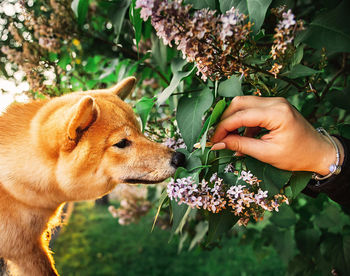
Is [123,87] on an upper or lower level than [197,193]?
upper

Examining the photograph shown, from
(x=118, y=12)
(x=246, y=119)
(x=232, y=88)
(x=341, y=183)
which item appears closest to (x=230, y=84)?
(x=232, y=88)

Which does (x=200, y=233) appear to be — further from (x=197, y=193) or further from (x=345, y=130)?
(x=197, y=193)

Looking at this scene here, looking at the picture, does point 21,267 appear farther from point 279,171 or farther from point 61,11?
point 61,11

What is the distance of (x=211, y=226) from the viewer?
3.30 feet

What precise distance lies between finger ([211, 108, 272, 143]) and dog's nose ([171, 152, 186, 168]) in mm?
166

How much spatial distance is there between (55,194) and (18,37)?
88cm

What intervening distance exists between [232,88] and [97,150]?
1.67 ft

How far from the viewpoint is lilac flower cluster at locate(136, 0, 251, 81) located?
2.52 feet

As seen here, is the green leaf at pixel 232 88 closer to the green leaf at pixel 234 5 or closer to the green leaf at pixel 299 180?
the green leaf at pixel 234 5

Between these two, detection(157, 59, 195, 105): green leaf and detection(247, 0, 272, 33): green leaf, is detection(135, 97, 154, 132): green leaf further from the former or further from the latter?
detection(247, 0, 272, 33): green leaf

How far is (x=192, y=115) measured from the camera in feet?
3.12

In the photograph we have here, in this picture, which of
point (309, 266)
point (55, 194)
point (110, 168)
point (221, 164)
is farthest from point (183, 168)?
point (309, 266)

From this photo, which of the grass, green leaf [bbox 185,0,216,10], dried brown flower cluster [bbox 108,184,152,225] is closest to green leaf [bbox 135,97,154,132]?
green leaf [bbox 185,0,216,10]

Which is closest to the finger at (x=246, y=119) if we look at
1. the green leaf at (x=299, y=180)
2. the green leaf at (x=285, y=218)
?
the green leaf at (x=299, y=180)
